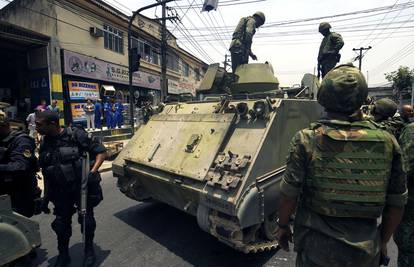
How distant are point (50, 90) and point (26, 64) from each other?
81.5 inches

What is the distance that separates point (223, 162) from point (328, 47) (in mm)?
4261

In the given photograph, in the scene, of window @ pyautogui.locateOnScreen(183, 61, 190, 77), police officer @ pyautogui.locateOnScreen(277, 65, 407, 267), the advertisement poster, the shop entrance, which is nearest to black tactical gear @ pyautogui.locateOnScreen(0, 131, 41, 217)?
police officer @ pyautogui.locateOnScreen(277, 65, 407, 267)

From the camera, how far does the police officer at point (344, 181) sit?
1.79 metres

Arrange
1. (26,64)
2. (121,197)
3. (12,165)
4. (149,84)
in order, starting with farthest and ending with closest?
(149,84) → (26,64) → (121,197) → (12,165)

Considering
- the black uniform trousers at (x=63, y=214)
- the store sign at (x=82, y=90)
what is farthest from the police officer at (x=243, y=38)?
the store sign at (x=82, y=90)

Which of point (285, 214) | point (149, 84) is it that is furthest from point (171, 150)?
point (149, 84)

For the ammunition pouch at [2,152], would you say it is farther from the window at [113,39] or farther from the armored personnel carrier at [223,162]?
the window at [113,39]

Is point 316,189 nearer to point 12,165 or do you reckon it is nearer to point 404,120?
point 12,165

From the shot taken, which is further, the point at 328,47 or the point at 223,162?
the point at 328,47

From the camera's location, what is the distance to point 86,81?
16.8 metres

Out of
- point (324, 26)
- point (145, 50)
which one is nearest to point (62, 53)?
→ point (145, 50)

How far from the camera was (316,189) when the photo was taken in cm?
189

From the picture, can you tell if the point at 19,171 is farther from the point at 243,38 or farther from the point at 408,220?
the point at 243,38

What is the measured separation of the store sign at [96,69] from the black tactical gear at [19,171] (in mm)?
13229
